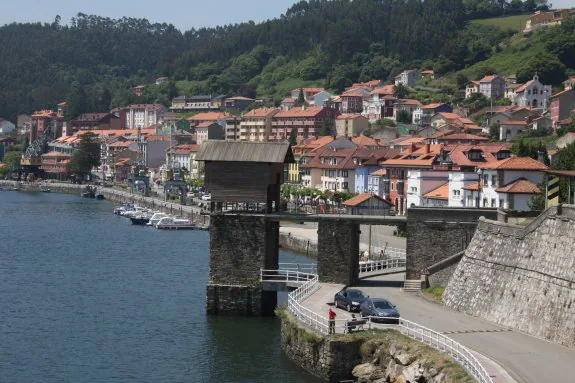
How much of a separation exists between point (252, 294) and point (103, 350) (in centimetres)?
751

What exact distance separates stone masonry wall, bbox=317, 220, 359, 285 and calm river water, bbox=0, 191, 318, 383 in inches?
121

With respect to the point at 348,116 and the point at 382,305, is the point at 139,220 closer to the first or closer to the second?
the point at 348,116

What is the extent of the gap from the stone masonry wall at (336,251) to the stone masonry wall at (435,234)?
2.40 metres

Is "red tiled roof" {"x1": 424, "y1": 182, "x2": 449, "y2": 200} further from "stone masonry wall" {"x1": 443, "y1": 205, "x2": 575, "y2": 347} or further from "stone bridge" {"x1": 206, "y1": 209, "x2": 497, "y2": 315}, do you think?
"stone masonry wall" {"x1": 443, "y1": 205, "x2": 575, "y2": 347}

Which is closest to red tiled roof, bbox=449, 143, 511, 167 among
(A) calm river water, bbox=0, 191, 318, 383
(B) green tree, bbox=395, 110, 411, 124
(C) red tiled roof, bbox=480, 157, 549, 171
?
(C) red tiled roof, bbox=480, 157, 549, 171

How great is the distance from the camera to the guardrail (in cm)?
3256

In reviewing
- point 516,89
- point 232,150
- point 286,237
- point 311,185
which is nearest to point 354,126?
point 516,89

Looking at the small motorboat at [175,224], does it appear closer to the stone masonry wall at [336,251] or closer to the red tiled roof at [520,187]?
the red tiled roof at [520,187]

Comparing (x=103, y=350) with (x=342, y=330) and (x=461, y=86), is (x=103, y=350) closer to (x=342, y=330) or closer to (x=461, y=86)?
(x=342, y=330)

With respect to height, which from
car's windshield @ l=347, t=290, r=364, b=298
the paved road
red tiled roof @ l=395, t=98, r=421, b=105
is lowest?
the paved road

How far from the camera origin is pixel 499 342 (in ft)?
122

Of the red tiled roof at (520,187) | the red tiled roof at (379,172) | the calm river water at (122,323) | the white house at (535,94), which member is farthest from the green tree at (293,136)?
the red tiled roof at (520,187)

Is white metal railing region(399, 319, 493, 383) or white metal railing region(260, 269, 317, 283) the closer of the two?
white metal railing region(399, 319, 493, 383)

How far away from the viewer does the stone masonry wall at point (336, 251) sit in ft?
165
